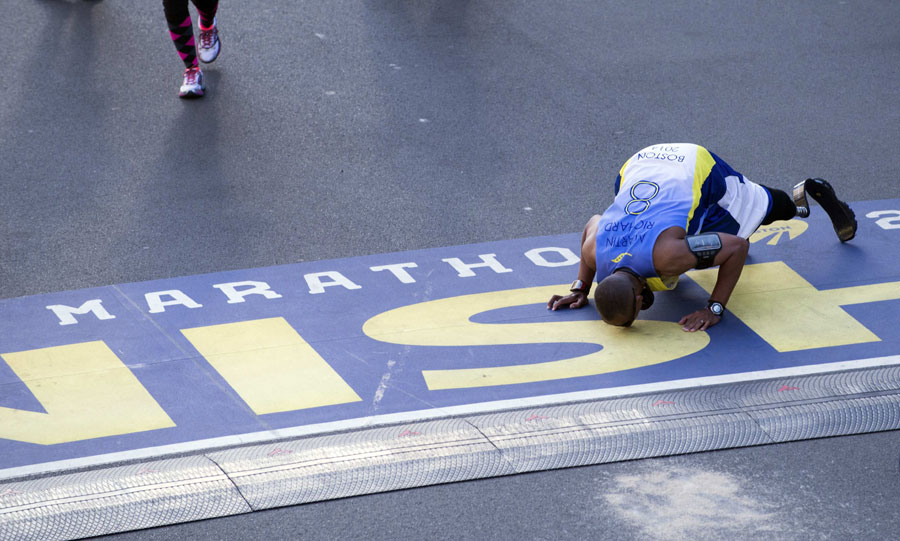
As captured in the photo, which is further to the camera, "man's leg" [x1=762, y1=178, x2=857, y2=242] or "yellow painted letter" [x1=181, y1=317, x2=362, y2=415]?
"man's leg" [x1=762, y1=178, x2=857, y2=242]

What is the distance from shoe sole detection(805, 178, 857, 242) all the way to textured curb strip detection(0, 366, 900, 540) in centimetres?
141

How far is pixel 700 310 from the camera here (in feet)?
17.7

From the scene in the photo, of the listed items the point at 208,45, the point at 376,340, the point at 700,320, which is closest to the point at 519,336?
the point at 376,340

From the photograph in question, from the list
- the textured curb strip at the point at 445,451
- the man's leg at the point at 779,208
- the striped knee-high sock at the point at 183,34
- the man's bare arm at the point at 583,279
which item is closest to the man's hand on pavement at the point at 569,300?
the man's bare arm at the point at 583,279

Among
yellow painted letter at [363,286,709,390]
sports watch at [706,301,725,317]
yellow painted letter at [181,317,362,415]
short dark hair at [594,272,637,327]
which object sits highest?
short dark hair at [594,272,637,327]

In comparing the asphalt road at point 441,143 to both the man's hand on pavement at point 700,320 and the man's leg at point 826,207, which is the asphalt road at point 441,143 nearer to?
the man's leg at point 826,207

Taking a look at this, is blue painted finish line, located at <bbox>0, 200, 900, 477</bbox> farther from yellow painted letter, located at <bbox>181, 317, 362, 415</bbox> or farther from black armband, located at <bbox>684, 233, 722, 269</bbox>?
black armband, located at <bbox>684, 233, 722, 269</bbox>

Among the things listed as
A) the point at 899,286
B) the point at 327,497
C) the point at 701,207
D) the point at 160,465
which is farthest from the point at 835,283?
the point at 160,465

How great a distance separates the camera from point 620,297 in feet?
16.7

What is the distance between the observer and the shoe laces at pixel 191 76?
8.23 metres

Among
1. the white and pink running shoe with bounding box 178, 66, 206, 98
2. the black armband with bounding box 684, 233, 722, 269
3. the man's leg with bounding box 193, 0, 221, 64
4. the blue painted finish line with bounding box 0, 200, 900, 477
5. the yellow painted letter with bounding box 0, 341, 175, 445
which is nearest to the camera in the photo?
the yellow painted letter with bounding box 0, 341, 175, 445

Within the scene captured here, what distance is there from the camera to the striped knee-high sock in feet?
26.3

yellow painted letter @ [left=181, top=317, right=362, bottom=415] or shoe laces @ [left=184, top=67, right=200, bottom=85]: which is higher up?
shoe laces @ [left=184, top=67, right=200, bottom=85]

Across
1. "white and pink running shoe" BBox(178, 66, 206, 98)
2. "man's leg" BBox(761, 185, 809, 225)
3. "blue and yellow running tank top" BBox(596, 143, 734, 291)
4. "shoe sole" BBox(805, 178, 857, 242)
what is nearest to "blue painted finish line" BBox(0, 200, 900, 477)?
"shoe sole" BBox(805, 178, 857, 242)
